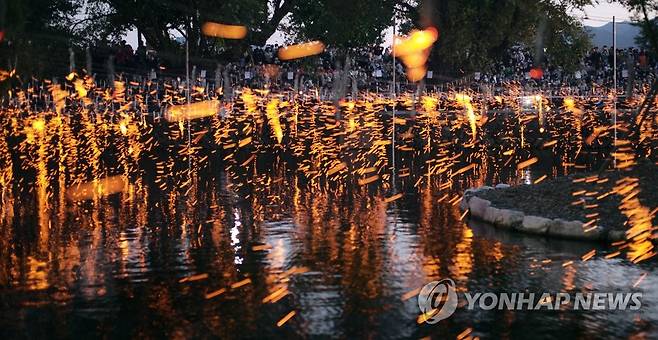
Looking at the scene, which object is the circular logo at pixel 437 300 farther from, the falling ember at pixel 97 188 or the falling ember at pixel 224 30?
the falling ember at pixel 224 30

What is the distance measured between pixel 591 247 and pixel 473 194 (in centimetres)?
442

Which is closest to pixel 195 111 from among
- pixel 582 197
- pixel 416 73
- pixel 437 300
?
pixel 416 73

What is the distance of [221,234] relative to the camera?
47.5 feet

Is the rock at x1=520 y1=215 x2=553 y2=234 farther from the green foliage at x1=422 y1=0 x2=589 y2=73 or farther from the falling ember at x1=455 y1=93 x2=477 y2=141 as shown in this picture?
the green foliage at x1=422 y1=0 x2=589 y2=73

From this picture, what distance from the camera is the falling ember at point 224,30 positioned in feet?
123

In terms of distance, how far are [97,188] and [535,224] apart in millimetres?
10139

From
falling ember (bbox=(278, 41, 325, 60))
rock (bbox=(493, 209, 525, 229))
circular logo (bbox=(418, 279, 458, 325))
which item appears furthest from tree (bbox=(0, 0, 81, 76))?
circular logo (bbox=(418, 279, 458, 325))

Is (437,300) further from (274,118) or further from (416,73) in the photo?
(416,73)

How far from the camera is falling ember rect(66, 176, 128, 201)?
1966cm

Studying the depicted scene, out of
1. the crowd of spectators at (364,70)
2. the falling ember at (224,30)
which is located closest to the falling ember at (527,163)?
the crowd of spectators at (364,70)

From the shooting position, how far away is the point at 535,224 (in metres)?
14.3

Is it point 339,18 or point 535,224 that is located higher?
point 339,18

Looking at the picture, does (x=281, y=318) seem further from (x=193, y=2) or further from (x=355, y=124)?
(x=193, y=2)

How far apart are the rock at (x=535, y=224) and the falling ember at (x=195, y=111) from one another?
2170cm
